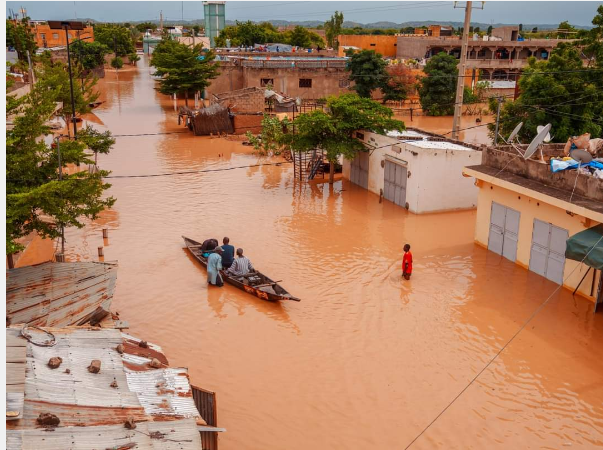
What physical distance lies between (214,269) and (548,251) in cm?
881

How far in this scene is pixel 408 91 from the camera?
49750mm

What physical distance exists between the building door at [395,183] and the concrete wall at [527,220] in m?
4.52

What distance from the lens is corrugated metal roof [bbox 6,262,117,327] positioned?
10.8m

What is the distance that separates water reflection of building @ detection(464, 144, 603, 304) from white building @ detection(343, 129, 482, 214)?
326cm

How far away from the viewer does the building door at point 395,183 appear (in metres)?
22.8

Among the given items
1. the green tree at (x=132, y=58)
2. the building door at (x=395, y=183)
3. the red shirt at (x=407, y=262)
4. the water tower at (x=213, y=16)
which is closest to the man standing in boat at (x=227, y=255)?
the red shirt at (x=407, y=262)

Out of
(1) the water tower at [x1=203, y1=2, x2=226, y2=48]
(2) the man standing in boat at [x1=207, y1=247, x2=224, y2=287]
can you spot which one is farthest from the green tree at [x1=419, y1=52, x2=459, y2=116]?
(1) the water tower at [x1=203, y1=2, x2=226, y2=48]

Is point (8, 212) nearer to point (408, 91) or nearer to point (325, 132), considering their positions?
point (325, 132)

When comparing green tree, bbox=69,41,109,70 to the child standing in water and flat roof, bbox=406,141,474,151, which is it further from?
the child standing in water

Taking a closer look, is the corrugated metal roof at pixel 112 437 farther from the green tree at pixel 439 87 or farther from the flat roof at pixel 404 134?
the green tree at pixel 439 87

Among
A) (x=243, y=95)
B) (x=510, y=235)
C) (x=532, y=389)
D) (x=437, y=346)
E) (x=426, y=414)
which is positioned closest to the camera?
(x=426, y=414)

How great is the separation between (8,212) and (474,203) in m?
16.4

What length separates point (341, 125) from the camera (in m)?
24.3

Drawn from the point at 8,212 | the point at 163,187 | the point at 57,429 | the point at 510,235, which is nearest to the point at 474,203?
the point at 510,235
